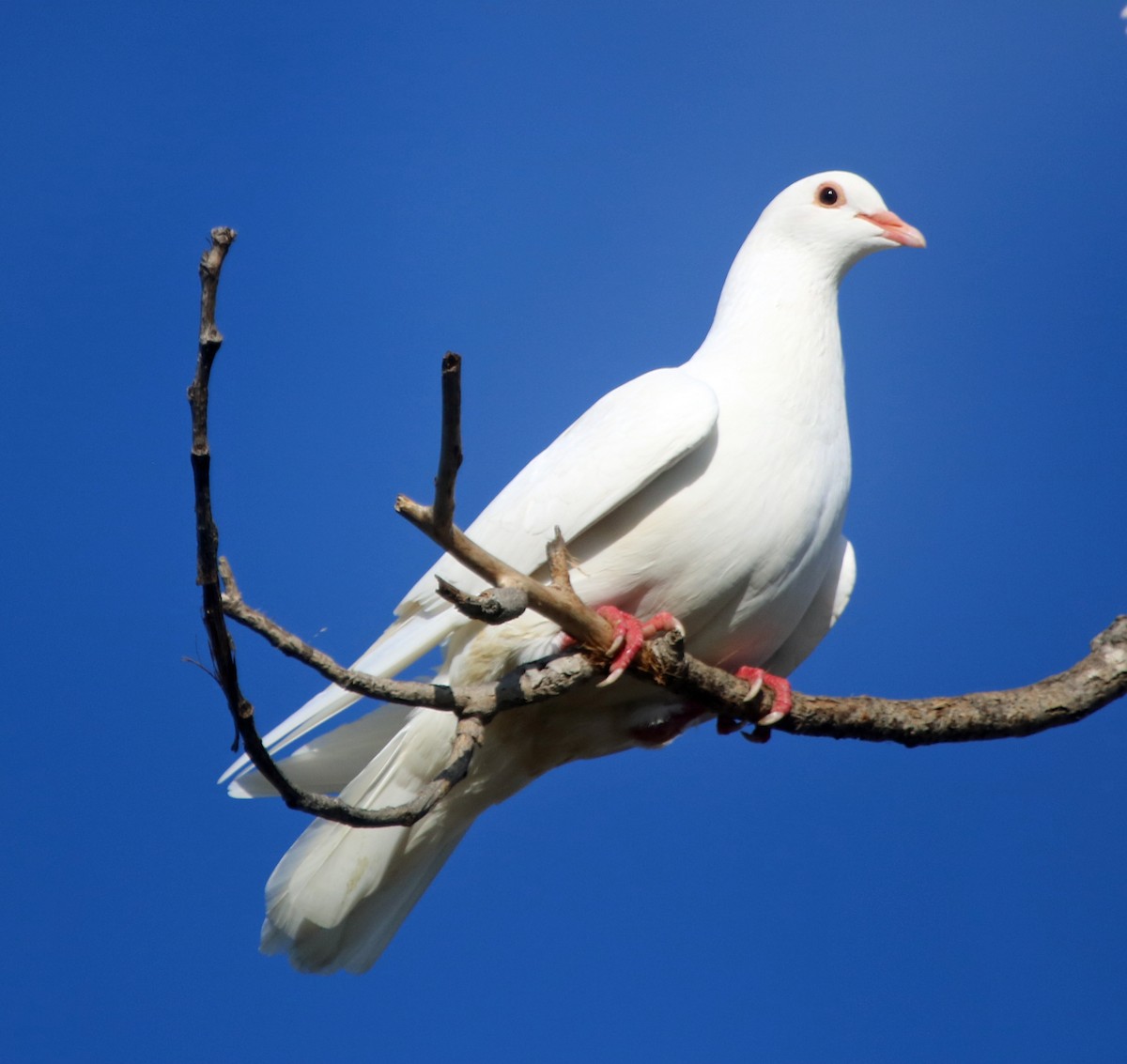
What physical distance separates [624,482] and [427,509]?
1.24 metres

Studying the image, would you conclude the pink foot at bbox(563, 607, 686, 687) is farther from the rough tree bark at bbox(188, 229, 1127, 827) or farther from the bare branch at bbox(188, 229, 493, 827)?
the bare branch at bbox(188, 229, 493, 827)

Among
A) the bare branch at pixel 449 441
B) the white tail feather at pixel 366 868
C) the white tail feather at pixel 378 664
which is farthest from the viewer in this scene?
the white tail feather at pixel 366 868

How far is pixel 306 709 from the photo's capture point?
4.11 metres

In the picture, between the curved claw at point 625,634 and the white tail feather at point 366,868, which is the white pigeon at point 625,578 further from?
the curved claw at point 625,634

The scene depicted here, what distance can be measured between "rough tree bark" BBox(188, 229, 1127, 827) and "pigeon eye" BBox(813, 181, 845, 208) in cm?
183

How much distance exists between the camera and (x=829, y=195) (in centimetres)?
507

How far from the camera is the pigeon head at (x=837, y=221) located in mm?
4988

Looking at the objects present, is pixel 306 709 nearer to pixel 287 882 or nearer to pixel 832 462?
pixel 287 882

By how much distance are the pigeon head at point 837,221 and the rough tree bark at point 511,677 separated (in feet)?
5.31

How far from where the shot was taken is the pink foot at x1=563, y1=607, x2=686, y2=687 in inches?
147

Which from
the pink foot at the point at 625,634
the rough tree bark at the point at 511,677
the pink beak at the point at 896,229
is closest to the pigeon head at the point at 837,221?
the pink beak at the point at 896,229

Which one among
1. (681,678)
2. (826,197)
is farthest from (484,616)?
(826,197)

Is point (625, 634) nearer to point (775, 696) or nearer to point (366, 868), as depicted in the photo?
point (775, 696)

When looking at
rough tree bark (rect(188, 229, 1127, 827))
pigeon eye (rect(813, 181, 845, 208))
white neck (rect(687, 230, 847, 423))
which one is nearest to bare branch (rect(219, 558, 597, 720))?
rough tree bark (rect(188, 229, 1127, 827))
